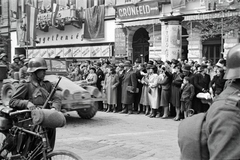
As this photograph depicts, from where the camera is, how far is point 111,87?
12680 mm

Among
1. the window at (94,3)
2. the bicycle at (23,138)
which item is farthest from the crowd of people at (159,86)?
the window at (94,3)

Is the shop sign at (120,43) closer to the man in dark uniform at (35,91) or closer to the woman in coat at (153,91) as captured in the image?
the woman in coat at (153,91)

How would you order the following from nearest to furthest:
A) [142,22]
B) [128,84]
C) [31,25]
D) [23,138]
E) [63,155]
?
[63,155] < [23,138] < [128,84] < [31,25] < [142,22]

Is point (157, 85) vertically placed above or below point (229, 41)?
below

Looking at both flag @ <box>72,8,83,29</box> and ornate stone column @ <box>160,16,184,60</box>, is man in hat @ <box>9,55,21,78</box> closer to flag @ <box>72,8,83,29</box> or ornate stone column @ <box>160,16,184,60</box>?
ornate stone column @ <box>160,16,184,60</box>

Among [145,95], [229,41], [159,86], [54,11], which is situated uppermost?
[54,11]

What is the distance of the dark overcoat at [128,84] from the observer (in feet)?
39.4

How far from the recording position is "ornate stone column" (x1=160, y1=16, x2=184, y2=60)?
1375 centimetres

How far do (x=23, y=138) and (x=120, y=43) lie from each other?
72.7 ft

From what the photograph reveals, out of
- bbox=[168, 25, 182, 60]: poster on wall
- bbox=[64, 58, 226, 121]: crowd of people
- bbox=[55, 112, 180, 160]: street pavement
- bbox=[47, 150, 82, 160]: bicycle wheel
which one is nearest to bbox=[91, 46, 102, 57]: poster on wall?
bbox=[168, 25, 182, 60]: poster on wall

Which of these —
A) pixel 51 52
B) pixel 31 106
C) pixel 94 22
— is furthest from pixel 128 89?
pixel 51 52

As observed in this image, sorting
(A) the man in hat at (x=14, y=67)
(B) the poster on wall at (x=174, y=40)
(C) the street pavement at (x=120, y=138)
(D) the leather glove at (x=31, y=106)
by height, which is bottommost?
(C) the street pavement at (x=120, y=138)

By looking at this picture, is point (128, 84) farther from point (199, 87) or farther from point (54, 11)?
point (54, 11)

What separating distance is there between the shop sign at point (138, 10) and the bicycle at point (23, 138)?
19754mm
